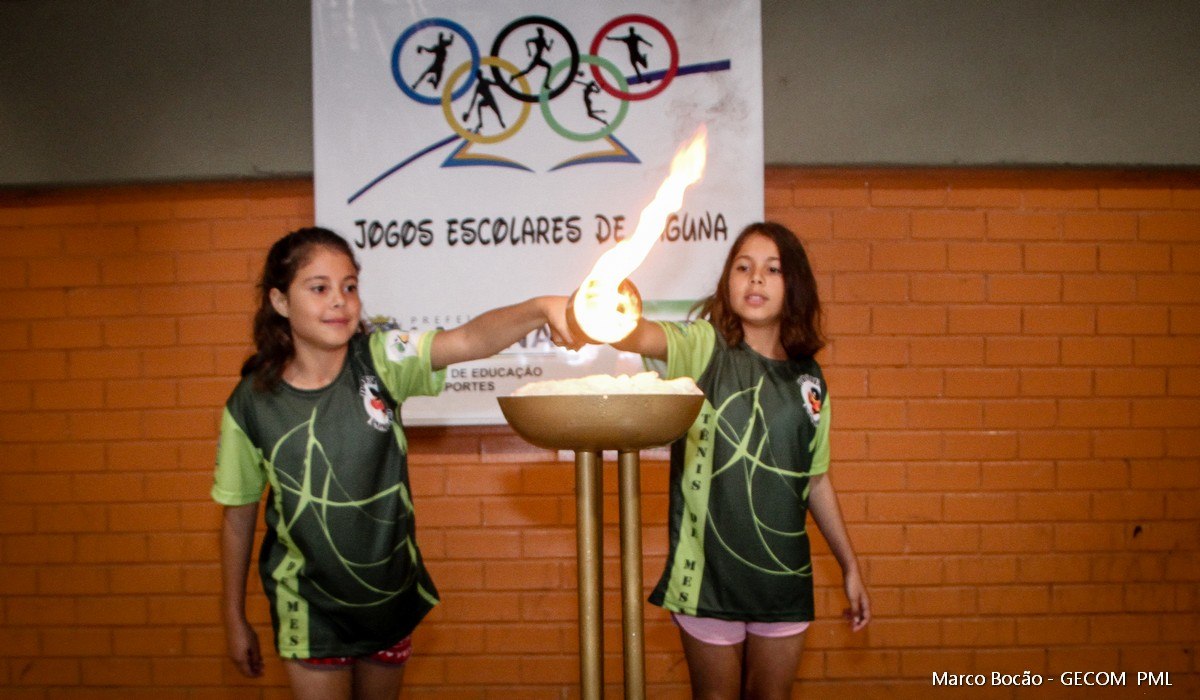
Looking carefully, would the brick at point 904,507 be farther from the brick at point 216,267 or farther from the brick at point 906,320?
the brick at point 216,267

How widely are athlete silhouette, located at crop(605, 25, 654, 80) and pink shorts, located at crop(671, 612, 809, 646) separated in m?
2.07

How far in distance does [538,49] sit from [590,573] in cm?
238

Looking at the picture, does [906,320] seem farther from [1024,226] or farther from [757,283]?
[757,283]

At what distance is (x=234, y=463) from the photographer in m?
2.39

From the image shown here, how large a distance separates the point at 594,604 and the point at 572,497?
1.82 metres

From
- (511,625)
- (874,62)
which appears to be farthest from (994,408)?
(511,625)

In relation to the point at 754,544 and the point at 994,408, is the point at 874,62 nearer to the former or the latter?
the point at 994,408

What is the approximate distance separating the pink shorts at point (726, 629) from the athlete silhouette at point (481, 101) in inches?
80.8

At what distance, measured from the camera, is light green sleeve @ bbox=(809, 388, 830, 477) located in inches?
104

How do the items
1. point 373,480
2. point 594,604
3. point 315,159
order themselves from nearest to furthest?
point 594,604
point 373,480
point 315,159

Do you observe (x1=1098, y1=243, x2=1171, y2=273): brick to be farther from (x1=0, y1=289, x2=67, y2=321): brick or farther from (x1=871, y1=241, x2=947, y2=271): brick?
(x1=0, y1=289, x2=67, y2=321): brick

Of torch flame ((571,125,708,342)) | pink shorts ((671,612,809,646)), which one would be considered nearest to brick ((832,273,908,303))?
pink shorts ((671,612,809,646))

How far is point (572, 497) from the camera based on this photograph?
3.68 meters

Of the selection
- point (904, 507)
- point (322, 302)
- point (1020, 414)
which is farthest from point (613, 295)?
point (1020, 414)
